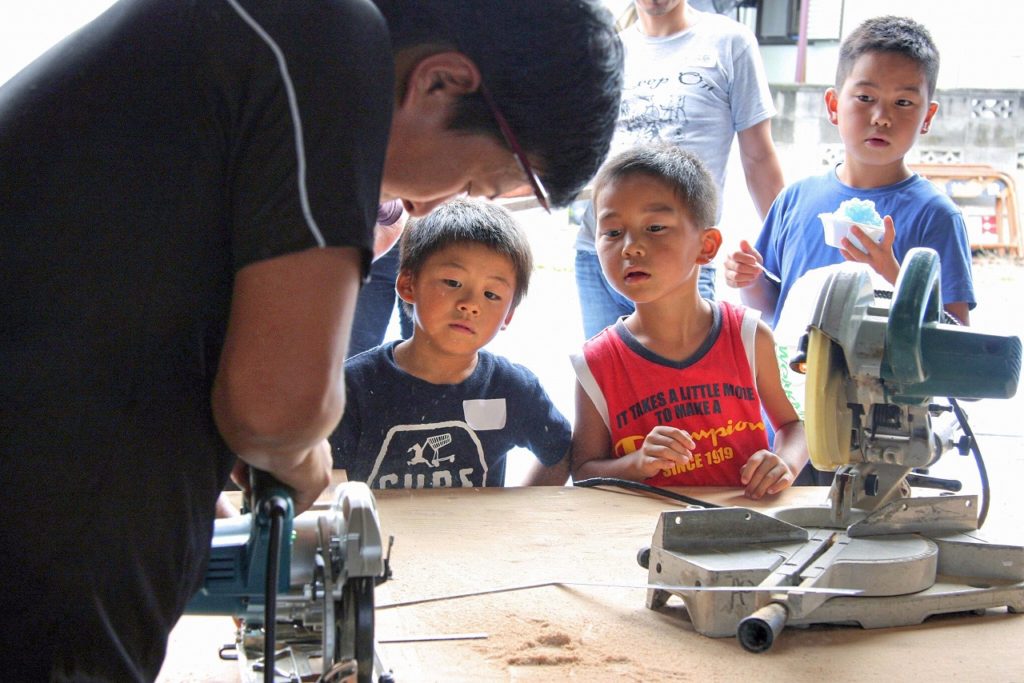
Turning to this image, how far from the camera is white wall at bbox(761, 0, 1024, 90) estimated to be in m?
11.3

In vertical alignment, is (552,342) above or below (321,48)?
below

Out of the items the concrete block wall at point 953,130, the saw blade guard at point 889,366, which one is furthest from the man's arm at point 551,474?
the concrete block wall at point 953,130

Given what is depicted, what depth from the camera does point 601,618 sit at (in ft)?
4.40

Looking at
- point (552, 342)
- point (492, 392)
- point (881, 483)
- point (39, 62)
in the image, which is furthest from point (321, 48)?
point (552, 342)

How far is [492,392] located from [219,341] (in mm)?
1341

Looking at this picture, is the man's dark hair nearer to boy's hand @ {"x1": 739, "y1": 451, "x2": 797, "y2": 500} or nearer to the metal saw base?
the metal saw base

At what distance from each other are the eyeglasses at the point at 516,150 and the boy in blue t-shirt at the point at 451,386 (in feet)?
3.18

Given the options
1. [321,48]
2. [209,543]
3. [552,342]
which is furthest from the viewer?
[552,342]

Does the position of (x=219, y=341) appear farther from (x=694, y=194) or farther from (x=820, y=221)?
(x=820, y=221)

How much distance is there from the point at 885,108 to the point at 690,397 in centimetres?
91

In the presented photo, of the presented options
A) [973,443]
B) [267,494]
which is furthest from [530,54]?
[973,443]

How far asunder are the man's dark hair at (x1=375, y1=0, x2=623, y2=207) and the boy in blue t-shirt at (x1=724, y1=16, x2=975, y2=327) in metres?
1.50

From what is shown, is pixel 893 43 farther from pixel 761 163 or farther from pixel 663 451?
pixel 663 451

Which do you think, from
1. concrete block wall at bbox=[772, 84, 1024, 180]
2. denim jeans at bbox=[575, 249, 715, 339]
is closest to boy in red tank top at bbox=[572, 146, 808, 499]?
denim jeans at bbox=[575, 249, 715, 339]
